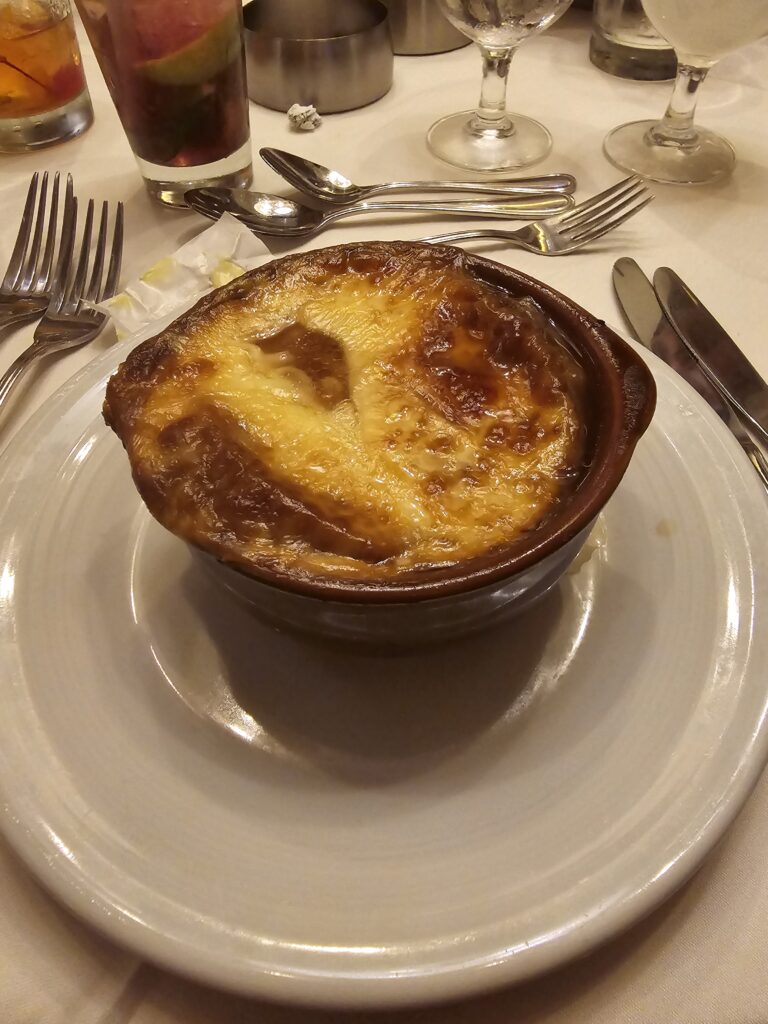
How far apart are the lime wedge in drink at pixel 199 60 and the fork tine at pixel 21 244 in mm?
258

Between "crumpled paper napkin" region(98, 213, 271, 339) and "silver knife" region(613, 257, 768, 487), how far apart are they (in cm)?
50

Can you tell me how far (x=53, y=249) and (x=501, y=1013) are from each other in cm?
111

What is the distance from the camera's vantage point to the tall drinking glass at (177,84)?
1121 mm

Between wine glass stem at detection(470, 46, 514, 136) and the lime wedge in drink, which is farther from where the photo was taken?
wine glass stem at detection(470, 46, 514, 136)

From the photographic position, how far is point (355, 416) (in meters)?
0.67

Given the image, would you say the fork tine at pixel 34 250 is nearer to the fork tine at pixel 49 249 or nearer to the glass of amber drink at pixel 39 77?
the fork tine at pixel 49 249

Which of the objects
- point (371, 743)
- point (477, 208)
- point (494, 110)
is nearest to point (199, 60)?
point (477, 208)

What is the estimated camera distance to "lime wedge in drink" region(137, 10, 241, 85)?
1143mm

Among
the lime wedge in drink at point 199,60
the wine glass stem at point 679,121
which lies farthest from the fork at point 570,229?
the lime wedge in drink at point 199,60

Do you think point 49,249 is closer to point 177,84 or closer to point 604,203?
point 177,84

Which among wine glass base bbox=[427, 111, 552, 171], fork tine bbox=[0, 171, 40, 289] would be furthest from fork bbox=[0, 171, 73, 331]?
wine glass base bbox=[427, 111, 552, 171]

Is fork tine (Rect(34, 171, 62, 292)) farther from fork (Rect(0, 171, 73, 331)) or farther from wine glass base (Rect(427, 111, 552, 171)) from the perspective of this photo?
wine glass base (Rect(427, 111, 552, 171))

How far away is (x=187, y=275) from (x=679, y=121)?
0.96 meters

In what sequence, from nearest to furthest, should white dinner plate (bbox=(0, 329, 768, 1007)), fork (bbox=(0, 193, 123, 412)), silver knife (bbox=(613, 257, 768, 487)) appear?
white dinner plate (bbox=(0, 329, 768, 1007)) → silver knife (bbox=(613, 257, 768, 487)) → fork (bbox=(0, 193, 123, 412))
